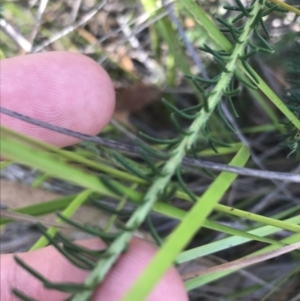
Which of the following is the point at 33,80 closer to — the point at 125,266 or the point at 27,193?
the point at 27,193

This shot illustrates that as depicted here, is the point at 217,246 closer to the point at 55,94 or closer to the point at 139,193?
the point at 139,193

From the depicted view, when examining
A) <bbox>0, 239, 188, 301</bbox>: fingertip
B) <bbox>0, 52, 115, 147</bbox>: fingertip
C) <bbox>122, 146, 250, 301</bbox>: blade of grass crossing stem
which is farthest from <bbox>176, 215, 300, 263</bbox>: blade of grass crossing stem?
<bbox>0, 52, 115, 147</bbox>: fingertip

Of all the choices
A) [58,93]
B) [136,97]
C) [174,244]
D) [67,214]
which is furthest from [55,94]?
[174,244]

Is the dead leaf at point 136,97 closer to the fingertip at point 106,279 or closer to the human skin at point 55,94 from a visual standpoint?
the human skin at point 55,94

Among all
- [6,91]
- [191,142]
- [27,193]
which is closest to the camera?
[191,142]

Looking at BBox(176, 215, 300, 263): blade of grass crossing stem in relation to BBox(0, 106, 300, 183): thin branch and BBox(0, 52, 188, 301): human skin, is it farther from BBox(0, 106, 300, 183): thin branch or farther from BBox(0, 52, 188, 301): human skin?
BBox(0, 52, 188, 301): human skin

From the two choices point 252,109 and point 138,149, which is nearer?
point 138,149

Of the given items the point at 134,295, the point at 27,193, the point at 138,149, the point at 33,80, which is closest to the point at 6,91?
the point at 33,80
